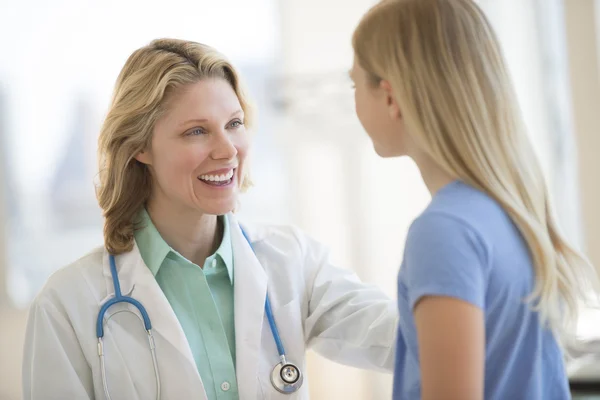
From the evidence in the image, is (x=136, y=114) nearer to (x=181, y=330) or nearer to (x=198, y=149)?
(x=198, y=149)

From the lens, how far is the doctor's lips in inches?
59.0

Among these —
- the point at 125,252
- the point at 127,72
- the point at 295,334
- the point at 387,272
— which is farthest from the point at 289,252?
the point at 387,272

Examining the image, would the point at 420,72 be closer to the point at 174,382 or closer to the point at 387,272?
the point at 174,382

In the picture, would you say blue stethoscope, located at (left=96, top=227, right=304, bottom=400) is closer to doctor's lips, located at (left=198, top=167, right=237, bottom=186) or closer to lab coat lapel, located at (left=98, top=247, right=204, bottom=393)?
lab coat lapel, located at (left=98, top=247, right=204, bottom=393)

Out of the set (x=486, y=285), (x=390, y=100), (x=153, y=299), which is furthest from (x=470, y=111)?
(x=153, y=299)

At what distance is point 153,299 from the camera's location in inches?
55.8

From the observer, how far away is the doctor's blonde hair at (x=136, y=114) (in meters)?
1.49

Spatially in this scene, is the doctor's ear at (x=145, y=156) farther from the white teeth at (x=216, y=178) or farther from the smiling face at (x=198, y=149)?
the white teeth at (x=216, y=178)

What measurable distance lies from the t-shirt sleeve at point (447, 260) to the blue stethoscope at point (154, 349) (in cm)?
62

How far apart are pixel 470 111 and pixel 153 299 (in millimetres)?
781

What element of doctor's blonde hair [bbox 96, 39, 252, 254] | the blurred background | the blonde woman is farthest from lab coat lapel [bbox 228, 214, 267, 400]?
the blurred background

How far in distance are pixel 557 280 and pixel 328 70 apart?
1662mm

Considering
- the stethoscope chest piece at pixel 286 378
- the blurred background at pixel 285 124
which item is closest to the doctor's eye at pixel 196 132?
the stethoscope chest piece at pixel 286 378

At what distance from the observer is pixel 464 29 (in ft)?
3.17
